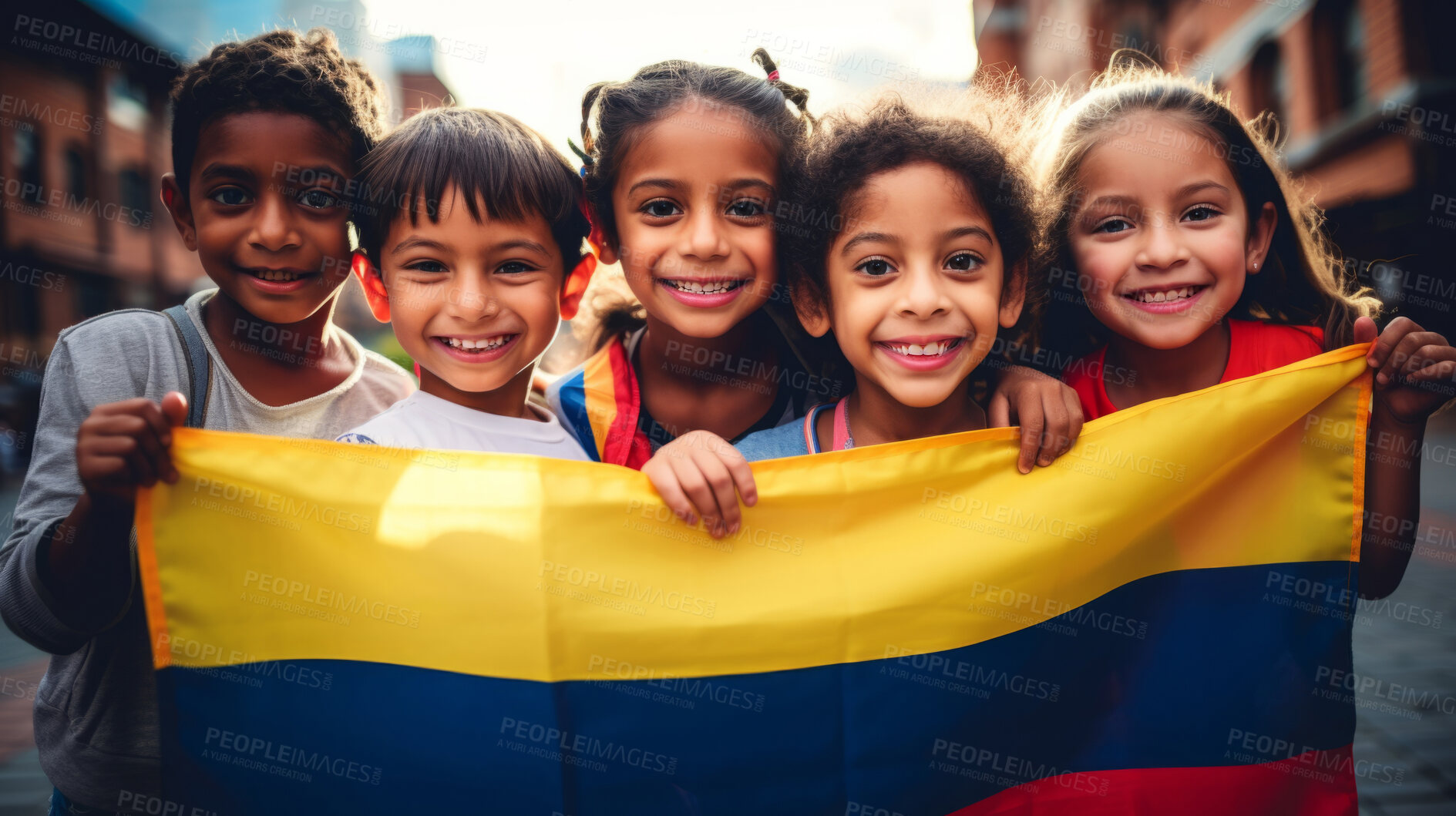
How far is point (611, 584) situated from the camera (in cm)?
154

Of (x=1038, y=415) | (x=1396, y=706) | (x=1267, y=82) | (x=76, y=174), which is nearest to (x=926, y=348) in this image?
(x=1038, y=415)

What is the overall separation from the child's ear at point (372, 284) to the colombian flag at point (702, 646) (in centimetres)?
58

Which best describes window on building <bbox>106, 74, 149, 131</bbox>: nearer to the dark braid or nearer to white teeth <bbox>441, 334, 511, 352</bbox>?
the dark braid

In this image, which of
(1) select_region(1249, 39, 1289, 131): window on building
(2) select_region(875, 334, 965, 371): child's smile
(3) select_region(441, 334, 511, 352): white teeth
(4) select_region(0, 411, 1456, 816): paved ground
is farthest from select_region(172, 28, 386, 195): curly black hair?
(1) select_region(1249, 39, 1289, 131): window on building

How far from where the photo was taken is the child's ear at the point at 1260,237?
2.11 metres

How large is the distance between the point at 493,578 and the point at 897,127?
4.43 ft

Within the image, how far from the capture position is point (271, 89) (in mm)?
1947

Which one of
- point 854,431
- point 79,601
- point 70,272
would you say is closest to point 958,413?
point 854,431

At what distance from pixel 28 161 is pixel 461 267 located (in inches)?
843

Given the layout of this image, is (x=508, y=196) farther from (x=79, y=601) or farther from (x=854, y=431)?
(x=79, y=601)

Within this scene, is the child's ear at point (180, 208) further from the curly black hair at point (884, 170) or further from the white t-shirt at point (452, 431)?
the curly black hair at point (884, 170)

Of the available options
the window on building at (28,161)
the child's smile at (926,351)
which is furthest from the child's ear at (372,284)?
the window on building at (28,161)

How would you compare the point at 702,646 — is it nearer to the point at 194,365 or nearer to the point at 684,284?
the point at 684,284

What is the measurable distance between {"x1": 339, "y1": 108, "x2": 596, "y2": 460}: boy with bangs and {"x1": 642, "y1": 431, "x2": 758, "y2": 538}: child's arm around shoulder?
590 mm
